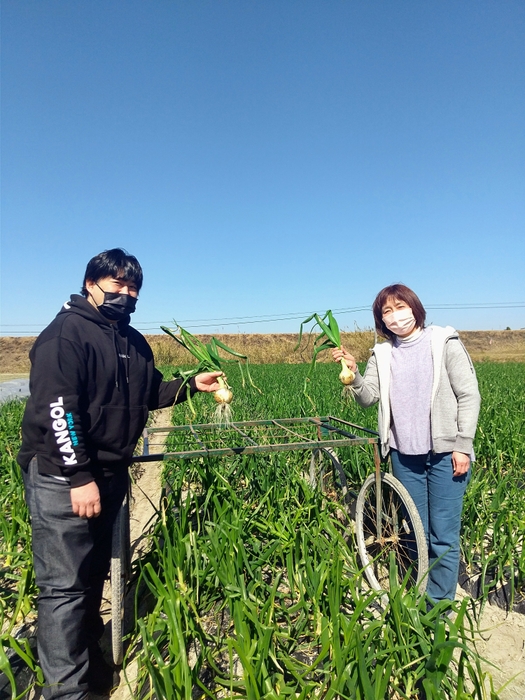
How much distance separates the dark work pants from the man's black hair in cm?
82

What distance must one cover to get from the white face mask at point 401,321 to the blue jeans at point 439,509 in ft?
2.22

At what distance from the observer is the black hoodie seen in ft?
5.71

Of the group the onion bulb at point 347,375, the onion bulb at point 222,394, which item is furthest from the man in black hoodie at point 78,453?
the onion bulb at point 347,375

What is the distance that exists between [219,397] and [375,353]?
0.96 m

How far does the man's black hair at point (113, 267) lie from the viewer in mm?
2016

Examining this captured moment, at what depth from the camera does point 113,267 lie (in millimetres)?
2012

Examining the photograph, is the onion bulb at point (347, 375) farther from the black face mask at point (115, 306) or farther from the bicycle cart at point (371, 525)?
the black face mask at point (115, 306)

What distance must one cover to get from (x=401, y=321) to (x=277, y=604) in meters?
1.63

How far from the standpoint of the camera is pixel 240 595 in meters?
1.82

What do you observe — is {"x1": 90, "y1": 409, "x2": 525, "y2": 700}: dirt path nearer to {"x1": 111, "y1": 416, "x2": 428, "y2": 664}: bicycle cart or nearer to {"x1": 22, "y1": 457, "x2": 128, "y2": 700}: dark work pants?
{"x1": 111, "y1": 416, "x2": 428, "y2": 664}: bicycle cart

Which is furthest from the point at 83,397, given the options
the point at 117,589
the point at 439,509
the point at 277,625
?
the point at 439,509

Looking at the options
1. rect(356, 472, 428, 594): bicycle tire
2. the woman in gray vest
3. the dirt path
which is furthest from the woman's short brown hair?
the dirt path

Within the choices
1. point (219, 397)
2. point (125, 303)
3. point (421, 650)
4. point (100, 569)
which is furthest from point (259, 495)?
point (125, 303)

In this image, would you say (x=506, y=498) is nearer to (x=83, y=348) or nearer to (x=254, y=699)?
(x=254, y=699)
